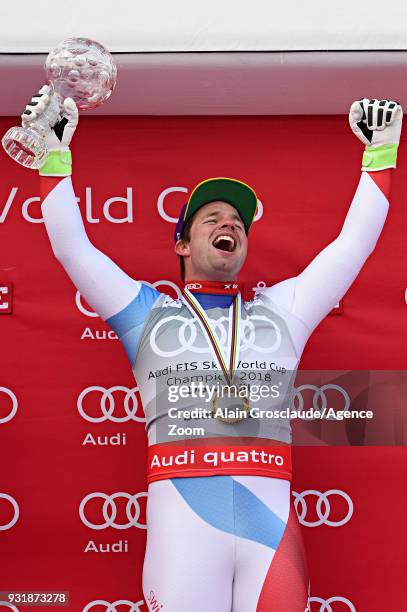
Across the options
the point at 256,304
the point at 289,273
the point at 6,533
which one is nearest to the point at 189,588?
the point at 256,304

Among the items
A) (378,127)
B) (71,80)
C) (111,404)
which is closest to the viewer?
(71,80)

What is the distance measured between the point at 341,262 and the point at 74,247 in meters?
0.72

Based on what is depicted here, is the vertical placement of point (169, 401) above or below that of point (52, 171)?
below

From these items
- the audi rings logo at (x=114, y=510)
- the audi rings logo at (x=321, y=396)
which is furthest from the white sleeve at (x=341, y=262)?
the audi rings logo at (x=114, y=510)

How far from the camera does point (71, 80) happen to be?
2926mm

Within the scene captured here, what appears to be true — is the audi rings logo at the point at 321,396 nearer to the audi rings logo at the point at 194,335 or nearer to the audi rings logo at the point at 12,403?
the audi rings logo at the point at 194,335

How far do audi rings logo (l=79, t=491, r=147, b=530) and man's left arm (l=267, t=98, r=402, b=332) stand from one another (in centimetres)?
91

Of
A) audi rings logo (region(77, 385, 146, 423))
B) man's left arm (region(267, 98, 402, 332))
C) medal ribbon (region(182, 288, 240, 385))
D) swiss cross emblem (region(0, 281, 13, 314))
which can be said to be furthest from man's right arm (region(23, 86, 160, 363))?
swiss cross emblem (region(0, 281, 13, 314))

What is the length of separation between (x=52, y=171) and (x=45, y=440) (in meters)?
1.04

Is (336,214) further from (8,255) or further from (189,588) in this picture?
(189,588)

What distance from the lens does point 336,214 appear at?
12.5ft

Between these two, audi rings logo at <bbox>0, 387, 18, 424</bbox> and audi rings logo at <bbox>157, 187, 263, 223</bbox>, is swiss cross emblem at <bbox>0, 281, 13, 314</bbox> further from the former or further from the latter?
audi rings logo at <bbox>157, 187, 263, 223</bbox>

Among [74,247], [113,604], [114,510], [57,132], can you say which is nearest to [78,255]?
[74,247]

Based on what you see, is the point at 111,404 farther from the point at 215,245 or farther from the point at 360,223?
the point at 360,223
